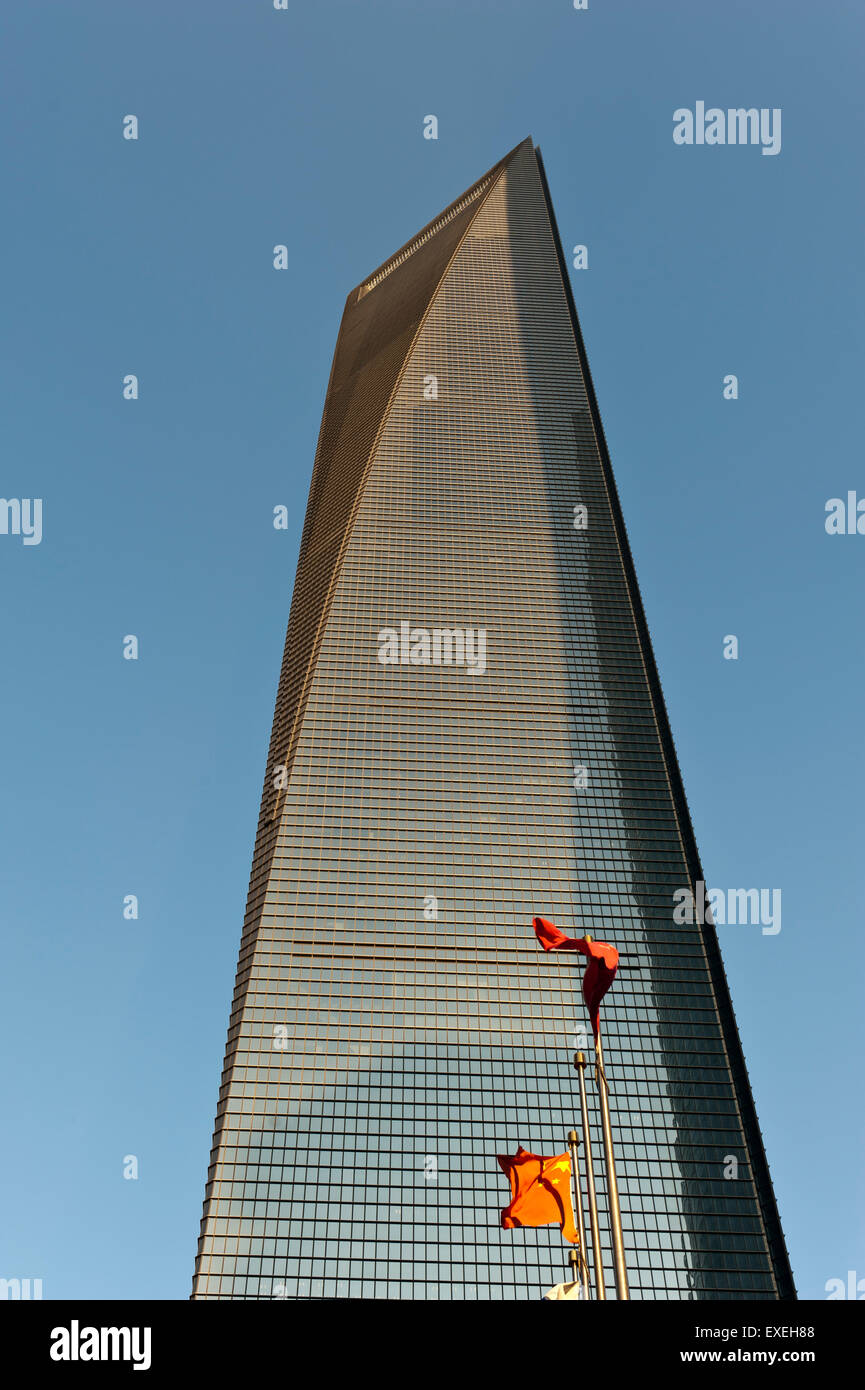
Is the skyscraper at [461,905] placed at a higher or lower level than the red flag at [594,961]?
higher

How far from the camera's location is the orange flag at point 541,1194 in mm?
39250

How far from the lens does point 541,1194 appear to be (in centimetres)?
3962

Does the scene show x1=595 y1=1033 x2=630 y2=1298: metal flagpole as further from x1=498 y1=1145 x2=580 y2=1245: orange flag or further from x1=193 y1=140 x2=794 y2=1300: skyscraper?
x1=193 y1=140 x2=794 y2=1300: skyscraper

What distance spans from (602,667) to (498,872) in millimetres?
32588

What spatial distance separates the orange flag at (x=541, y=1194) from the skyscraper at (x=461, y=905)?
70.0 m

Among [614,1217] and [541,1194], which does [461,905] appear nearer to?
[541,1194]

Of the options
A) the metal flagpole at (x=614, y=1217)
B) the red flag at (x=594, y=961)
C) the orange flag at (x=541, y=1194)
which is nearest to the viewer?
the metal flagpole at (x=614, y=1217)

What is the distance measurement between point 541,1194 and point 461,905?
8727cm

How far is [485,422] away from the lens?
577 ft
